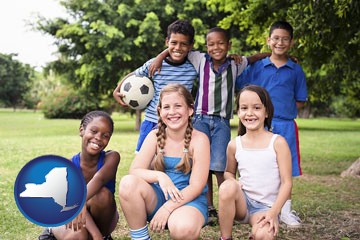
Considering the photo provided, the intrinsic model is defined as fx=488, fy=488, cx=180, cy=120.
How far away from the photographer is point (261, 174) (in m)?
3.41

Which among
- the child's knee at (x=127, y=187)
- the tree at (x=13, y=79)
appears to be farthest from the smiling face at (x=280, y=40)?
the tree at (x=13, y=79)

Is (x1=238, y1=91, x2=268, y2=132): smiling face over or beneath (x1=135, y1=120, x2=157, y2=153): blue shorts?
over

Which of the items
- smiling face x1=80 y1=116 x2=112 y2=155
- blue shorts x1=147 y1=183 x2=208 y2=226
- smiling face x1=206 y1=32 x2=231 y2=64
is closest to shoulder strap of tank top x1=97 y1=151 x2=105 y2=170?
smiling face x1=80 y1=116 x2=112 y2=155

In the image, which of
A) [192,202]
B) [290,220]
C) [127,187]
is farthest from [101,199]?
[290,220]

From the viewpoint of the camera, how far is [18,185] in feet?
10.00

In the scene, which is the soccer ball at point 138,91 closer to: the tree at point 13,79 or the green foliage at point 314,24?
the green foliage at point 314,24

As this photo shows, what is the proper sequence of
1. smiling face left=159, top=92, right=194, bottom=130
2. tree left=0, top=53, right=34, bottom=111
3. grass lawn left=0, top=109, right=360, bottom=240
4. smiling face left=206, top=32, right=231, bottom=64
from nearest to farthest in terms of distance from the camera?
smiling face left=159, top=92, right=194, bottom=130, grass lawn left=0, top=109, right=360, bottom=240, smiling face left=206, top=32, right=231, bottom=64, tree left=0, top=53, right=34, bottom=111

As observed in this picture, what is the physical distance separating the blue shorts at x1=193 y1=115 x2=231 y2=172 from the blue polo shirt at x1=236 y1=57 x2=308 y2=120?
49cm

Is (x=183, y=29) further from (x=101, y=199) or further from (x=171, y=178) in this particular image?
(x=101, y=199)

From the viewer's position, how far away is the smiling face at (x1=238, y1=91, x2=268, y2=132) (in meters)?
3.46

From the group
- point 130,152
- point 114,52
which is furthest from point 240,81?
point 114,52

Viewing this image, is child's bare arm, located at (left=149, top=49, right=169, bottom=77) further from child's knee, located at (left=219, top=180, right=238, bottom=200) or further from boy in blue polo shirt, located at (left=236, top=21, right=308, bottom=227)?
child's knee, located at (left=219, top=180, right=238, bottom=200)

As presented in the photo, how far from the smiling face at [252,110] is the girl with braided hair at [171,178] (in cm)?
36

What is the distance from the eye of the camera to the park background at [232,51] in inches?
218
